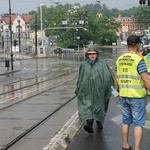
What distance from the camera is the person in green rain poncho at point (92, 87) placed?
25.1ft

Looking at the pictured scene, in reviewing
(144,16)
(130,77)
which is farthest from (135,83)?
(144,16)

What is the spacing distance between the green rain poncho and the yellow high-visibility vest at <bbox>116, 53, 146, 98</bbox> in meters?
1.54

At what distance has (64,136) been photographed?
7.41 metres

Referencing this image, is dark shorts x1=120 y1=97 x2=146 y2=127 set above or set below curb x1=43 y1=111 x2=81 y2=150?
above

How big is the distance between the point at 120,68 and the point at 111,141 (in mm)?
1609

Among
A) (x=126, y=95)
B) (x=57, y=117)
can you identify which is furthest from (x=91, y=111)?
(x=57, y=117)

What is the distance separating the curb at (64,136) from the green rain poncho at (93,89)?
0.40m

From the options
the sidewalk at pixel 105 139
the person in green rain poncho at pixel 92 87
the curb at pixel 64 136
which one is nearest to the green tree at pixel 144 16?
the curb at pixel 64 136

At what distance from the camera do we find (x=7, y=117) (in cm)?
1021

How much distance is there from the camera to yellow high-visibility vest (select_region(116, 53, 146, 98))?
5938 mm

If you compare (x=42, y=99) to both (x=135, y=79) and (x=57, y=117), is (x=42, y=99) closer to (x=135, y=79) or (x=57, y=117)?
(x=57, y=117)

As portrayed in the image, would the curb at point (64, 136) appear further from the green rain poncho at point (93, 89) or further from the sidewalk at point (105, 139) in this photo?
the green rain poncho at point (93, 89)

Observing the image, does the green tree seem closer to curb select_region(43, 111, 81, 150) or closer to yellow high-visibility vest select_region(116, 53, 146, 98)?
curb select_region(43, 111, 81, 150)

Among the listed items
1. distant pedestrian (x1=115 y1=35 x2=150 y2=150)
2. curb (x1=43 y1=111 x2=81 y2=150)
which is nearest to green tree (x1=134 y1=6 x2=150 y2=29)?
curb (x1=43 y1=111 x2=81 y2=150)
